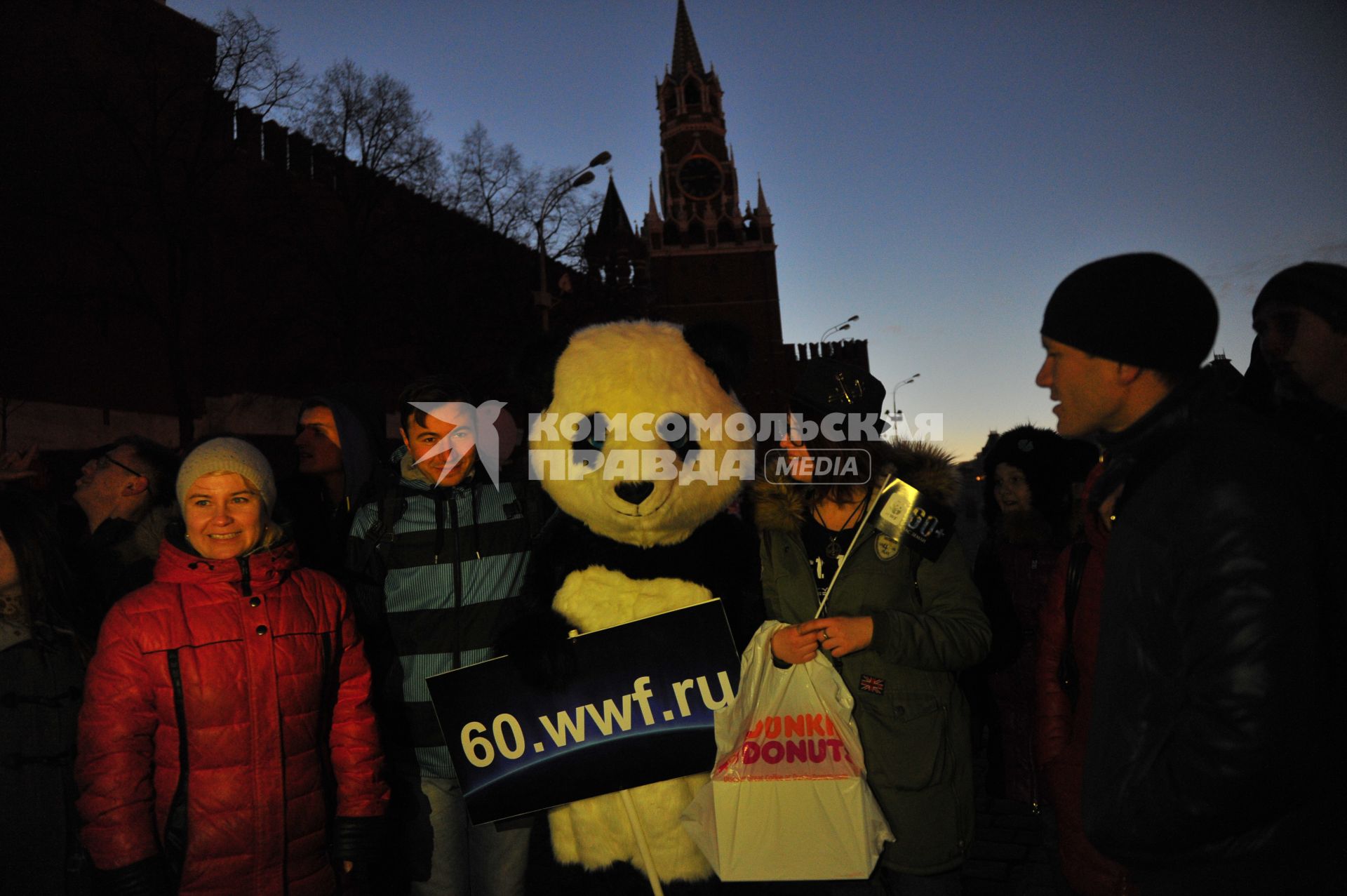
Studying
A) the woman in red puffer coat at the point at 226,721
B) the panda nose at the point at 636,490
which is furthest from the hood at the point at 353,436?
the panda nose at the point at 636,490

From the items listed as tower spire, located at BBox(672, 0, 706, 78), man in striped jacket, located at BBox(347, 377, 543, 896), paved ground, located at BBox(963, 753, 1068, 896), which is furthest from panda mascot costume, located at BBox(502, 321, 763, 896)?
tower spire, located at BBox(672, 0, 706, 78)

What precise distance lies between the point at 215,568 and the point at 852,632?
1.84 meters

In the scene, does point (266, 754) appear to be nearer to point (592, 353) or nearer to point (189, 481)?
point (189, 481)

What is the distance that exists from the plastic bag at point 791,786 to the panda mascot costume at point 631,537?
1.33 ft

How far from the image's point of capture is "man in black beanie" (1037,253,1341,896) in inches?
52.9

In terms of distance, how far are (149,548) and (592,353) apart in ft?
6.32

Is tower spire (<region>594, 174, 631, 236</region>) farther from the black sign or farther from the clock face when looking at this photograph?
the black sign

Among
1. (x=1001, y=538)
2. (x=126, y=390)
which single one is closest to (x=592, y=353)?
(x=1001, y=538)

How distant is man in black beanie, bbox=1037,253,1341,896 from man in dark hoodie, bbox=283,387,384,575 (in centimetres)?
305

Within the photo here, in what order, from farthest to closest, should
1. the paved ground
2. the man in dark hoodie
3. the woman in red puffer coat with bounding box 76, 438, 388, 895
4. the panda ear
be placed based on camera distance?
the paved ground, the man in dark hoodie, the panda ear, the woman in red puffer coat with bounding box 76, 438, 388, 895

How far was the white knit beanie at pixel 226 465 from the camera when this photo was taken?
2639mm

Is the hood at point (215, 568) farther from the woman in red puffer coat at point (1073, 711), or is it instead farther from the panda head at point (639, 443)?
the woman in red puffer coat at point (1073, 711)

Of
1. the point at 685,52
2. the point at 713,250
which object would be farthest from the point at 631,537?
the point at 685,52

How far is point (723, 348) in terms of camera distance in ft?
10.7
